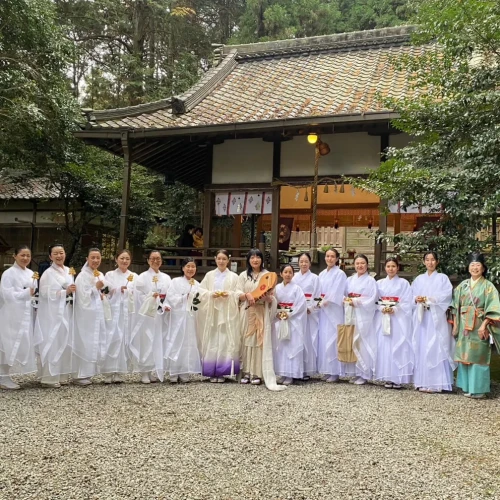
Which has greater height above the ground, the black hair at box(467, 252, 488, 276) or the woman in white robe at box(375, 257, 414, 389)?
the black hair at box(467, 252, 488, 276)

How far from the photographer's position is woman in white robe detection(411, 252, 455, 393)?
19.7 feet

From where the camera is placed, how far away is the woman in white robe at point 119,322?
6090 millimetres

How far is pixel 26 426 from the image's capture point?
13.6 feet

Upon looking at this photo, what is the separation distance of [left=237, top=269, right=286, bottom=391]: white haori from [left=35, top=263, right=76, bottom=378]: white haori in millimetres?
2050

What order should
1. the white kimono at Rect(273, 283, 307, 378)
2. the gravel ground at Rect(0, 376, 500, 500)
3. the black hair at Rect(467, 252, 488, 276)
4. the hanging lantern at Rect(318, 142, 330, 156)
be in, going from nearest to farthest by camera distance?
1. the gravel ground at Rect(0, 376, 500, 500)
2. the black hair at Rect(467, 252, 488, 276)
3. the white kimono at Rect(273, 283, 307, 378)
4. the hanging lantern at Rect(318, 142, 330, 156)

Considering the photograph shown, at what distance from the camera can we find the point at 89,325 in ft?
19.7

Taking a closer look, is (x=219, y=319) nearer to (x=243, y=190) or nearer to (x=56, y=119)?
(x=243, y=190)

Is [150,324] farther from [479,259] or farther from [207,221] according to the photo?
[207,221]

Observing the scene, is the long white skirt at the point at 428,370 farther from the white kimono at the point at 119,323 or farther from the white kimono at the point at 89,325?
the white kimono at the point at 89,325

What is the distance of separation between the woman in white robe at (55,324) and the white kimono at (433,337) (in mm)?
4179

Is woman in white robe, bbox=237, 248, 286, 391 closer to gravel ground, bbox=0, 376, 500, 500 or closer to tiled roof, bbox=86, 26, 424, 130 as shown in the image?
gravel ground, bbox=0, 376, 500, 500

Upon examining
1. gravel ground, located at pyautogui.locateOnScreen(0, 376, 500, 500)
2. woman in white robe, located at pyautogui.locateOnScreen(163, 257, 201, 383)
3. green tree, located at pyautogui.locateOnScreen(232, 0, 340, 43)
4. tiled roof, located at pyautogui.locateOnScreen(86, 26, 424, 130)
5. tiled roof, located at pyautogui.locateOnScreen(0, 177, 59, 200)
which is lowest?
gravel ground, located at pyautogui.locateOnScreen(0, 376, 500, 500)

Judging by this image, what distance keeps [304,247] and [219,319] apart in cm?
790

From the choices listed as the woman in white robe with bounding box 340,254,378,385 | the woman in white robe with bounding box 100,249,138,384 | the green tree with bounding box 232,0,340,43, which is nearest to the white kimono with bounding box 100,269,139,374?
the woman in white robe with bounding box 100,249,138,384
